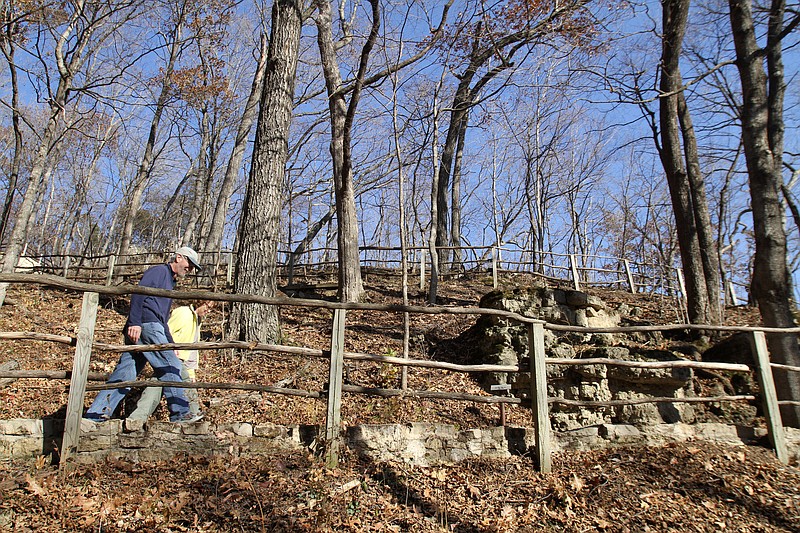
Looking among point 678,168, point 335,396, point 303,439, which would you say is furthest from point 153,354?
point 678,168

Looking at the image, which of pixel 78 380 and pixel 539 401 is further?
pixel 539 401

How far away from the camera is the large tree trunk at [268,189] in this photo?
6.95m

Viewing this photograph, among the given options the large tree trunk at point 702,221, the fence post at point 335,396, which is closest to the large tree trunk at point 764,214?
the large tree trunk at point 702,221

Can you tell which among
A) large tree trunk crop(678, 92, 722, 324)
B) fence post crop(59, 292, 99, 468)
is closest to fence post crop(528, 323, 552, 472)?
fence post crop(59, 292, 99, 468)

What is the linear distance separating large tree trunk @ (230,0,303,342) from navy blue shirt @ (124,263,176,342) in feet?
7.96

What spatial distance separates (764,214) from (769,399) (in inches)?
107

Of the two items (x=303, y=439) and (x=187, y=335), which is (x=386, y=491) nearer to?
(x=303, y=439)

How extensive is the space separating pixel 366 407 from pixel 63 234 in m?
38.8

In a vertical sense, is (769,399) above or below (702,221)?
below

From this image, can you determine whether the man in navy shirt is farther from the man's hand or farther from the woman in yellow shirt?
the woman in yellow shirt

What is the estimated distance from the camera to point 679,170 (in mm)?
10102

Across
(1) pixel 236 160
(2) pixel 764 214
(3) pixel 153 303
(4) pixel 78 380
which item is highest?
(1) pixel 236 160

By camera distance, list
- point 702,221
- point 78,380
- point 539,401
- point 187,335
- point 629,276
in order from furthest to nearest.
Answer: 1. point 629,276
2. point 702,221
3. point 187,335
4. point 539,401
5. point 78,380

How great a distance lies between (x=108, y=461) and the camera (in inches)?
138
